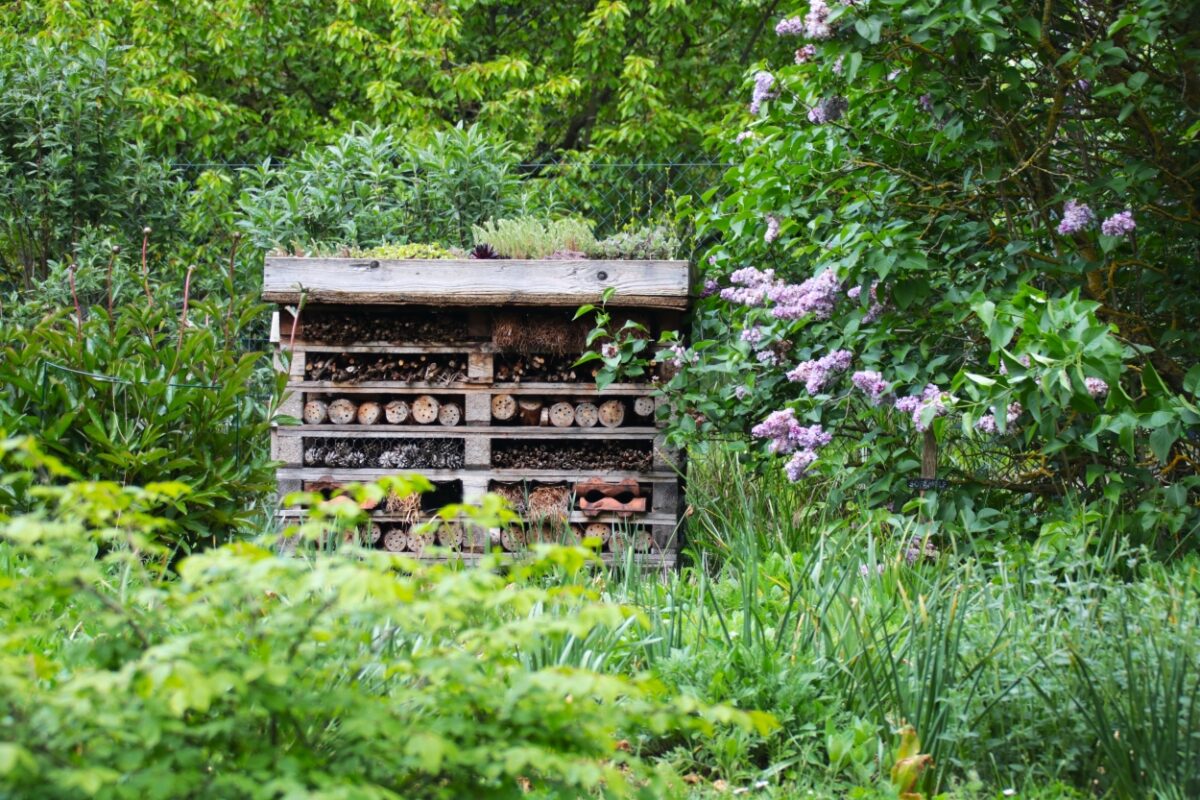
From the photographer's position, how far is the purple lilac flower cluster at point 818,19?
12.0ft

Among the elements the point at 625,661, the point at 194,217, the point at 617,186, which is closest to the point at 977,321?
the point at 625,661

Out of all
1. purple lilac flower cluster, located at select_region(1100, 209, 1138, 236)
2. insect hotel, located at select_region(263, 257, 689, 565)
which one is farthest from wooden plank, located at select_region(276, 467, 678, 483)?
purple lilac flower cluster, located at select_region(1100, 209, 1138, 236)

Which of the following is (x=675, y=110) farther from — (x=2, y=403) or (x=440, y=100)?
(x=2, y=403)

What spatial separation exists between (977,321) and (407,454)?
7.68ft

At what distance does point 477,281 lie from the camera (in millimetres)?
4695

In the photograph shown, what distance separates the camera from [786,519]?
482 cm

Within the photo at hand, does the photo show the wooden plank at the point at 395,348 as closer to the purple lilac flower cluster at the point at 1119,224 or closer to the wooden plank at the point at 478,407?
the wooden plank at the point at 478,407

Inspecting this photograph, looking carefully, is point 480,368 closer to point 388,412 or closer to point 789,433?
point 388,412

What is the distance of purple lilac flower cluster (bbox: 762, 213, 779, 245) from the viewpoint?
434 cm

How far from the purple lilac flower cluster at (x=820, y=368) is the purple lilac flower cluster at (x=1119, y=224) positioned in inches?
38.2

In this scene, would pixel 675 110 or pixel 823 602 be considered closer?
pixel 823 602

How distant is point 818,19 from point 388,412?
2.37 meters

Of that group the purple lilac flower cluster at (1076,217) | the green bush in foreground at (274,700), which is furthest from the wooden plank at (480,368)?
the green bush in foreground at (274,700)

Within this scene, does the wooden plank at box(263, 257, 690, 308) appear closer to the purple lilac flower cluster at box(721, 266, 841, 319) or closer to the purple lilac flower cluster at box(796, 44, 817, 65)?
the purple lilac flower cluster at box(721, 266, 841, 319)
